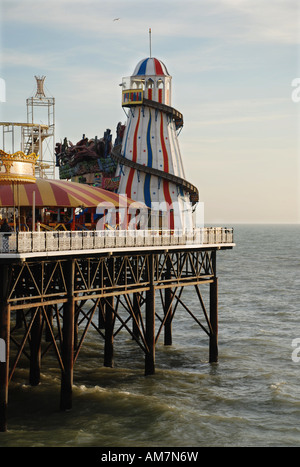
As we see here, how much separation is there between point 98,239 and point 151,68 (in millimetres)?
21181

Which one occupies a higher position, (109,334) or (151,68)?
(151,68)

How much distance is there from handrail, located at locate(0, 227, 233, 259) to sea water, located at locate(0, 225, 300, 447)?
290 inches

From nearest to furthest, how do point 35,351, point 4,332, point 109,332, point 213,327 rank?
point 4,332, point 35,351, point 109,332, point 213,327

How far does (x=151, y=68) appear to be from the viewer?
49.7 metres

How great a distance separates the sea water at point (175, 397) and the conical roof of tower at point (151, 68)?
1891 centimetres

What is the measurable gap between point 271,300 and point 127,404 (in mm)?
42964

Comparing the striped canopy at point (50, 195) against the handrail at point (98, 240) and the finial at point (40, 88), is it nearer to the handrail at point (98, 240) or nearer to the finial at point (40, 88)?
the handrail at point (98, 240)

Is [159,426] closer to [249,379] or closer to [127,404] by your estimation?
[127,404]

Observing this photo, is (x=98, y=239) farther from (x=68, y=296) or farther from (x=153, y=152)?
(x=153, y=152)

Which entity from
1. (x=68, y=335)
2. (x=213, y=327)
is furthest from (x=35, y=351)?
(x=213, y=327)

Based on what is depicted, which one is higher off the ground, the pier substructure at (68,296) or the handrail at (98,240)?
the handrail at (98,240)

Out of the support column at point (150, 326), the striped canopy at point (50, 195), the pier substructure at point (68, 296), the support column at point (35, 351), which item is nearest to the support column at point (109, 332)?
the pier substructure at point (68, 296)

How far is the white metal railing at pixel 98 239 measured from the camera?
28.1 meters
